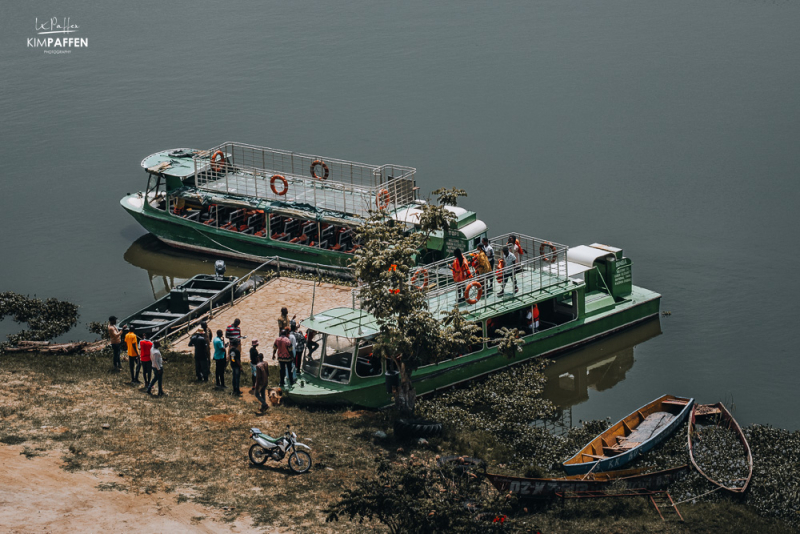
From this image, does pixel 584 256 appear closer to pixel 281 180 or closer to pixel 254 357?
pixel 254 357

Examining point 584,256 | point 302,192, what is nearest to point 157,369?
point 584,256

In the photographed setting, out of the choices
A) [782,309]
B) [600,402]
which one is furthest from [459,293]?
[782,309]

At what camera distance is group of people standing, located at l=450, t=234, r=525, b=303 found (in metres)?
31.1

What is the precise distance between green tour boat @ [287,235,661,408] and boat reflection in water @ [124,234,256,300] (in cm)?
1260

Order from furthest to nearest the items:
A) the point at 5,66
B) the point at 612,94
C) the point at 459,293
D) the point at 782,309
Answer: the point at 5,66
the point at 612,94
the point at 782,309
the point at 459,293

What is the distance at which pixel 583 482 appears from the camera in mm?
23125

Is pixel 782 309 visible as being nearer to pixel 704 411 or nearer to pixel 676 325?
pixel 676 325

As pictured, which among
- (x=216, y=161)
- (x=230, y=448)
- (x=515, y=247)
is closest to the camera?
(x=230, y=448)

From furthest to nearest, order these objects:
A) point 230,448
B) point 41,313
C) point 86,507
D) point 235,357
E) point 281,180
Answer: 1. point 281,180
2. point 41,313
3. point 235,357
4. point 230,448
5. point 86,507

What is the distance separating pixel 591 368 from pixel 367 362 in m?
9.67

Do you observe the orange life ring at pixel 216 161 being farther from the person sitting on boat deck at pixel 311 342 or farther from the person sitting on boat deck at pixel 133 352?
the person sitting on boat deck at pixel 311 342

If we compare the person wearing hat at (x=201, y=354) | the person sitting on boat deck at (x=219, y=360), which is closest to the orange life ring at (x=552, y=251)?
the person sitting on boat deck at (x=219, y=360)

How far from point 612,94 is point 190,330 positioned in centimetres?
3509

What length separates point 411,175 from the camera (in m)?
41.3
